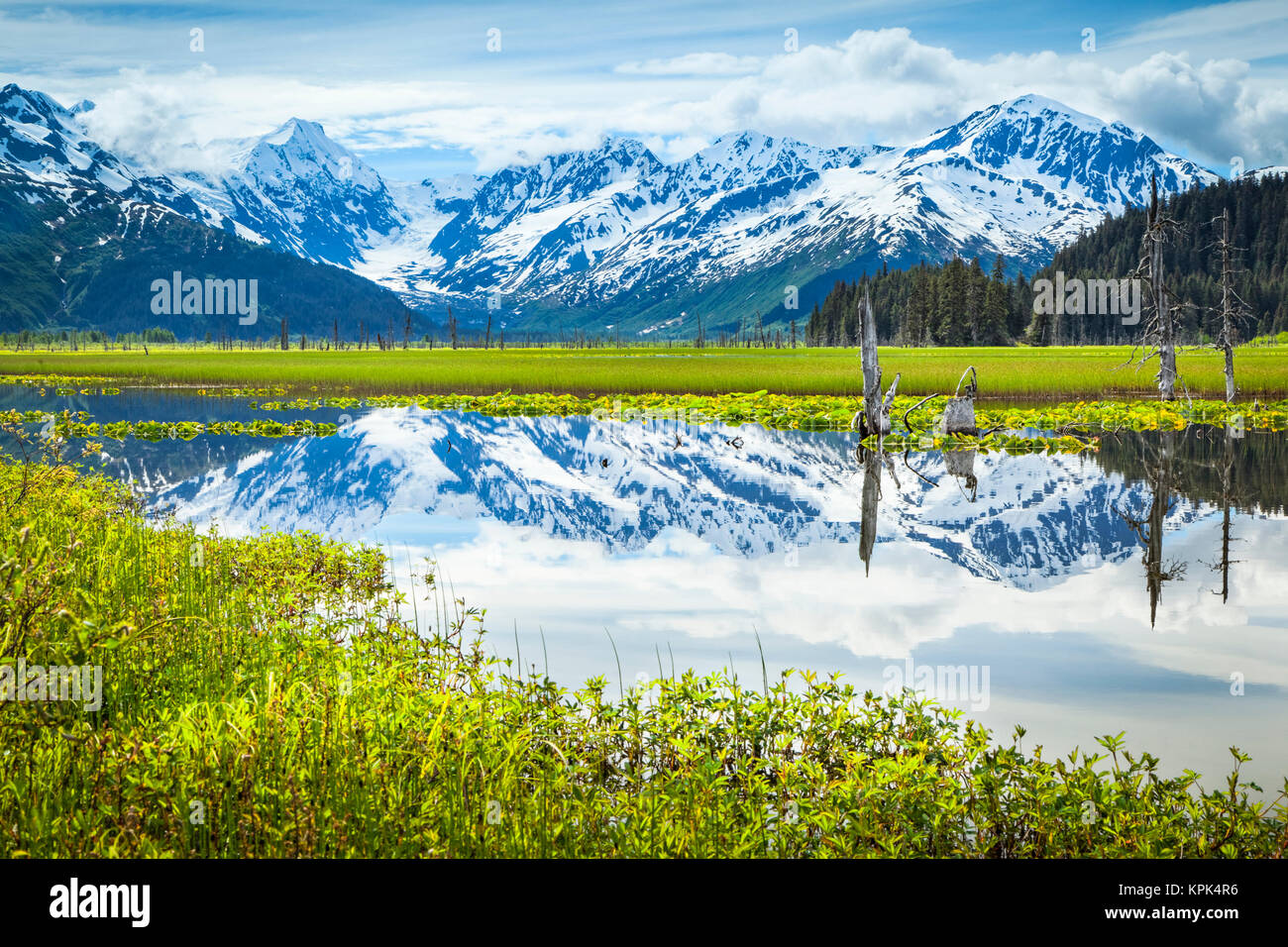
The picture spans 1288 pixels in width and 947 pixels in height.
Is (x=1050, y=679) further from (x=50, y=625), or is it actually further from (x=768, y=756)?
(x=50, y=625)

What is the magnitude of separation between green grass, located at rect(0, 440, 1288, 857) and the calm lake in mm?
1654

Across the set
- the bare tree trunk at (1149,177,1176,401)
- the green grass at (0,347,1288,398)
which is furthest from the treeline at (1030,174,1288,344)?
the bare tree trunk at (1149,177,1176,401)

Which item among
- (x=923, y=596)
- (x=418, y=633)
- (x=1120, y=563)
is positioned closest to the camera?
(x=418, y=633)

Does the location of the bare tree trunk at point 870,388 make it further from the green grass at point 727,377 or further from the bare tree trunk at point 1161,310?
the green grass at point 727,377

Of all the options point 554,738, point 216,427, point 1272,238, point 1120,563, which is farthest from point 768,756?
point 1272,238

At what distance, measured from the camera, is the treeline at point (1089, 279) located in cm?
14325

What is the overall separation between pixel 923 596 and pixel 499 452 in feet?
76.6

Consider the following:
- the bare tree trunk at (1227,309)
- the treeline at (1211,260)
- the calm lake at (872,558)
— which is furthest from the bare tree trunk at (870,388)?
the treeline at (1211,260)

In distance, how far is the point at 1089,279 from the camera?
142000 mm

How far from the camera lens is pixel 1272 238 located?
180m

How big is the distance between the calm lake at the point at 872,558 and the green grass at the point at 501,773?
1.65m

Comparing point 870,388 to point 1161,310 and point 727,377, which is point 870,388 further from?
point 727,377

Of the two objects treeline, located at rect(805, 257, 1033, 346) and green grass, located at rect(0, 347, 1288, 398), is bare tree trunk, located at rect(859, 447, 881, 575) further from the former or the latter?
treeline, located at rect(805, 257, 1033, 346)

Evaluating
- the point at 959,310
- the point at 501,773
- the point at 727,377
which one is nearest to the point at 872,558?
the point at 501,773
